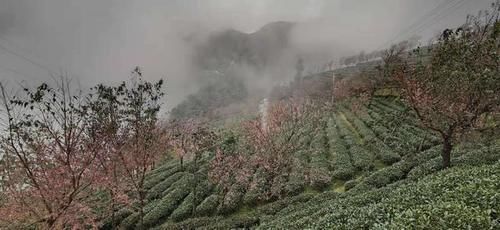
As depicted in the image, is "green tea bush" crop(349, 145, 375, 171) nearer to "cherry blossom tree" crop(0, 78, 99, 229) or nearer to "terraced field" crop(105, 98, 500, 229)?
"terraced field" crop(105, 98, 500, 229)

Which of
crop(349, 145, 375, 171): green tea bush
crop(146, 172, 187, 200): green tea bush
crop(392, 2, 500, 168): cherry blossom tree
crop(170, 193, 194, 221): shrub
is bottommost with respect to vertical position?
crop(170, 193, 194, 221): shrub


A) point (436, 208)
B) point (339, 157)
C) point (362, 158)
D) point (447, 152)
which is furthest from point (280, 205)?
point (436, 208)

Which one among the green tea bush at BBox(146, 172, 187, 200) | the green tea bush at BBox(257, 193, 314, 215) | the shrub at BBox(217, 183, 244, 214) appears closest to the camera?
the green tea bush at BBox(257, 193, 314, 215)

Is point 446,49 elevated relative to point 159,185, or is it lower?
elevated

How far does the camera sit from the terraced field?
16.6 m

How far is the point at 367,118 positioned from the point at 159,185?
3343cm

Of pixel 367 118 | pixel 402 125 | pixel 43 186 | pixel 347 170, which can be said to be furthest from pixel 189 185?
pixel 367 118

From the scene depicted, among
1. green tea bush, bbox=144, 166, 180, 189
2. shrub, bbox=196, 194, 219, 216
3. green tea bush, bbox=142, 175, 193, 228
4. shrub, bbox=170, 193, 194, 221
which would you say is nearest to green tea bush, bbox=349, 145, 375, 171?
shrub, bbox=196, 194, 219, 216

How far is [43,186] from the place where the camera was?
2209cm

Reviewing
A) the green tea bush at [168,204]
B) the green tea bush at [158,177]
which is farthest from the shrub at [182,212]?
the green tea bush at [158,177]

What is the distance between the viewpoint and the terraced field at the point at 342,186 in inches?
653

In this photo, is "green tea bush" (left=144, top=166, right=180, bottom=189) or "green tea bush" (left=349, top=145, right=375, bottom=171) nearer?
"green tea bush" (left=349, top=145, right=375, bottom=171)

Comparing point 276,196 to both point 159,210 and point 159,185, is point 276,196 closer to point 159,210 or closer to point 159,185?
point 159,210

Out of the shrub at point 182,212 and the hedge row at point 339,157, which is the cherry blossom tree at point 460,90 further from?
the shrub at point 182,212
